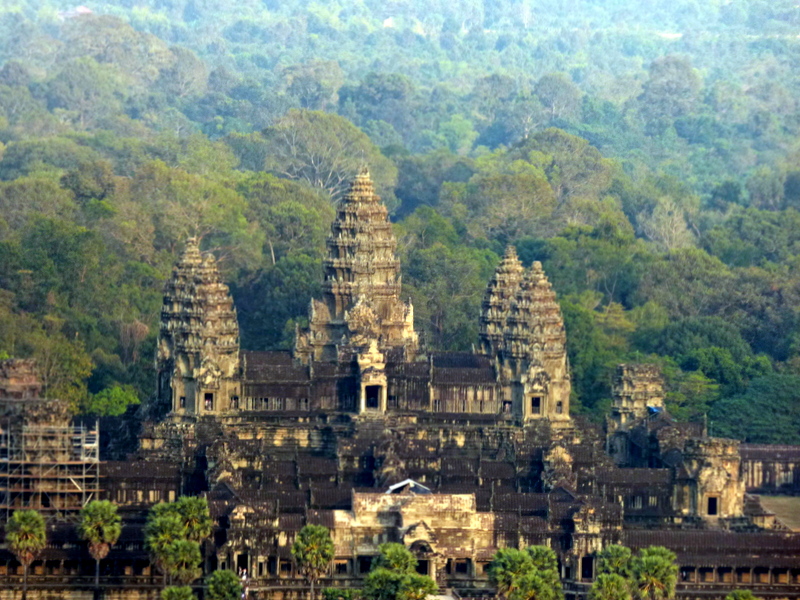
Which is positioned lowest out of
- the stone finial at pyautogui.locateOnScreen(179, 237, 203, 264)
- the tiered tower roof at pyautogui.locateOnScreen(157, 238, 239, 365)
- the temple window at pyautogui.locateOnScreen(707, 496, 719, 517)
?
the temple window at pyautogui.locateOnScreen(707, 496, 719, 517)

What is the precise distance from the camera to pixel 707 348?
163 m

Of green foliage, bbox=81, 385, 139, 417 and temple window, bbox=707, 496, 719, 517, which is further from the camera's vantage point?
green foliage, bbox=81, 385, 139, 417

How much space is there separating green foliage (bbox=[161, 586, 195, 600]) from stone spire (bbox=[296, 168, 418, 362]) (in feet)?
114

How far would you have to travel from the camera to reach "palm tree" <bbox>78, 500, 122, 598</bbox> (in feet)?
386

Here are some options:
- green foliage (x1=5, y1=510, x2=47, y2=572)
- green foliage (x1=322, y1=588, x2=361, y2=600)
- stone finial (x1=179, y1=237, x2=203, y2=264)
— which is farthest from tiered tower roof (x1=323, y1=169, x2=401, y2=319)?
green foliage (x1=5, y1=510, x2=47, y2=572)

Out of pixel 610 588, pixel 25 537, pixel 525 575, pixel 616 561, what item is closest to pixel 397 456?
pixel 616 561

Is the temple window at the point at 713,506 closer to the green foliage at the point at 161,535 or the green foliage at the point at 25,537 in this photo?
the green foliage at the point at 161,535

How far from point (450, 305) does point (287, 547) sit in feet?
173

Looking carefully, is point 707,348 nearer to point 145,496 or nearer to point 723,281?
point 723,281

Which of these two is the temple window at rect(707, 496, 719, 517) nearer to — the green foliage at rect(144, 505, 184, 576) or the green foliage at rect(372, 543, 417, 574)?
the green foliage at rect(372, 543, 417, 574)

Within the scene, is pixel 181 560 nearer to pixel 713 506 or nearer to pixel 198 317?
pixel 198 317

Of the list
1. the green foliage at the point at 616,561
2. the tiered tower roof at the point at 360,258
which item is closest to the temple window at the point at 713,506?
the green foliage at the point at 616,561

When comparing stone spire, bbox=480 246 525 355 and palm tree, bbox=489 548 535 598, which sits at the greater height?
stone spire, bbox=480 246 525 355

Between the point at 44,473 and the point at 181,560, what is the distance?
10.7m
